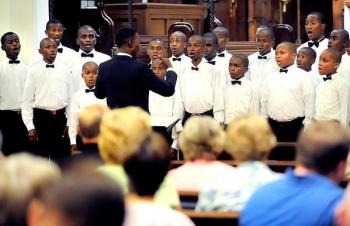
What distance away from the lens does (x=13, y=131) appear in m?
8.43

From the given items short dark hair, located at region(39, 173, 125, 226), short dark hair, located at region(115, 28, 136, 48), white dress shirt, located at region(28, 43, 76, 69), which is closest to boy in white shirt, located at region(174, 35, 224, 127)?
white dress shirt, located at region(28, 43, 76, 69)

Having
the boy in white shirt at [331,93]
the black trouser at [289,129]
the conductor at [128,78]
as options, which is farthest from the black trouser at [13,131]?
the boy in white shirt at [331,93]

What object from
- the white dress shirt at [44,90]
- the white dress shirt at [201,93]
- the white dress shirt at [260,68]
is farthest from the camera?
the white dress shirt at [260,68]

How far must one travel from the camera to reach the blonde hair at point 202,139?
4.04 meters

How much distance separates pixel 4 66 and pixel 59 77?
0.72m

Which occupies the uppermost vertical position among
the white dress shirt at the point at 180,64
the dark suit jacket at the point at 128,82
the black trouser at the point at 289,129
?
the white dress shirt at the point at 180,64

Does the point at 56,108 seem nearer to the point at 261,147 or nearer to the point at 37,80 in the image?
the point at 37,80

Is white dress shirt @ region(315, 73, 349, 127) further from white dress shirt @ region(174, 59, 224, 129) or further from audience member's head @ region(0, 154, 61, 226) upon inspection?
audience member's head @ region(0, 154, 61, 226)

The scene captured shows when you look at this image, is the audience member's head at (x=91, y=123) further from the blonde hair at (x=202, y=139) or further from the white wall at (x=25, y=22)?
the white wall at (x=25, y=22)

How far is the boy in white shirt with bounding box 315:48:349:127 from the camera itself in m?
7.25

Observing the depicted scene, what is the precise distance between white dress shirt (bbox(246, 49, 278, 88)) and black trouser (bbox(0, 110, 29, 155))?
2.35m

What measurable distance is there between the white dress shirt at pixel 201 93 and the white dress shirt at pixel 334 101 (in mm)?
1024

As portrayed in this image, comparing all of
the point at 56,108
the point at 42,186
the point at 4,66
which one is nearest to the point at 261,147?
the point at 42,186

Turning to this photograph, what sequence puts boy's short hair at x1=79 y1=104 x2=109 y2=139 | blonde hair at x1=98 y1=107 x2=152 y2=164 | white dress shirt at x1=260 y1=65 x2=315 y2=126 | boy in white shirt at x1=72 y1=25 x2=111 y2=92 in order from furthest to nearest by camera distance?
boy in white shirt at x1=72 y1=25 x2=111 y2=92
white dress shirt at x1=260 y1=65 x2=315 y2=126
boy's short hair at x1=79 y1=104 x2=109 y2=139
blonde hair at x1=98 y1=107 x2=152 y2=164
